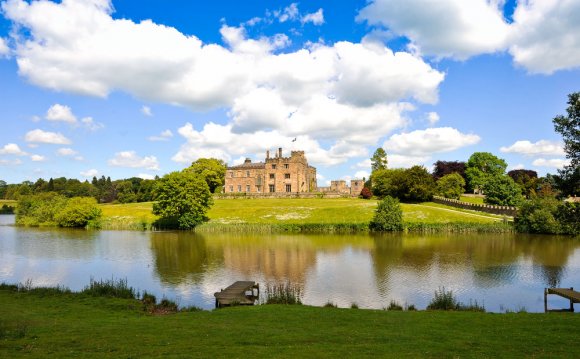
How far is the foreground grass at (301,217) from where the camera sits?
204 ft

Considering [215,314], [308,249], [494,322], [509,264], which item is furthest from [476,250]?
[215,314]

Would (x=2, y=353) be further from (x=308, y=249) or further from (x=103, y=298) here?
(x=308, y=249)

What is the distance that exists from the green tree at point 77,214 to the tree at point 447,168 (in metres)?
82.4

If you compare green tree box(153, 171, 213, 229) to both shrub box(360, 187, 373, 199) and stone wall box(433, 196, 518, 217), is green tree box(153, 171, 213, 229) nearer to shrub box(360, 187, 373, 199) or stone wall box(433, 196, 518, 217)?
shrub box(360, 187, 373, 199)

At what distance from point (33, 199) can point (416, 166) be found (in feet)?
248

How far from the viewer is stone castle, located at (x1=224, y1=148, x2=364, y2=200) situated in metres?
95.8

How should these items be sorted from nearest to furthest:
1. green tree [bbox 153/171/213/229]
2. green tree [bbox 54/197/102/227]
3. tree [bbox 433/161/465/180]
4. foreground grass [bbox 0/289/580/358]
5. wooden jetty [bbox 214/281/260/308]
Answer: foreground grass [bbox 0/289/580/358] < wooden jetty [bbox 214/281/260/308] < green tree [bbox 153/171/213/229] < green tree [bbox 54/197/102/227] < tree [bbox 433/161/465/180]

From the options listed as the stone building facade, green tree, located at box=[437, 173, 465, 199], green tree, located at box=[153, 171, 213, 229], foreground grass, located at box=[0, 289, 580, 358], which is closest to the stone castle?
the stone building facade

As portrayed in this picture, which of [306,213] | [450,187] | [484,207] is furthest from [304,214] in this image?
[450,187]

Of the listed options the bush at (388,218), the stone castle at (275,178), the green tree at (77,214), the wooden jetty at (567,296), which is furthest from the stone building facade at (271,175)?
the wooden jetty at (567,296)

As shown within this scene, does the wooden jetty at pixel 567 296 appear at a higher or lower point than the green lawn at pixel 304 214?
lower

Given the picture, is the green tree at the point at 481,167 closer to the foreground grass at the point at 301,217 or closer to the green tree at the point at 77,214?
the foreground grass at the point at 301,217

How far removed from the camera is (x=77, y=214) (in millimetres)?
69438

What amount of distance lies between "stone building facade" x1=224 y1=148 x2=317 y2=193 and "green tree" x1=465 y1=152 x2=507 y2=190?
42473 millimetres
